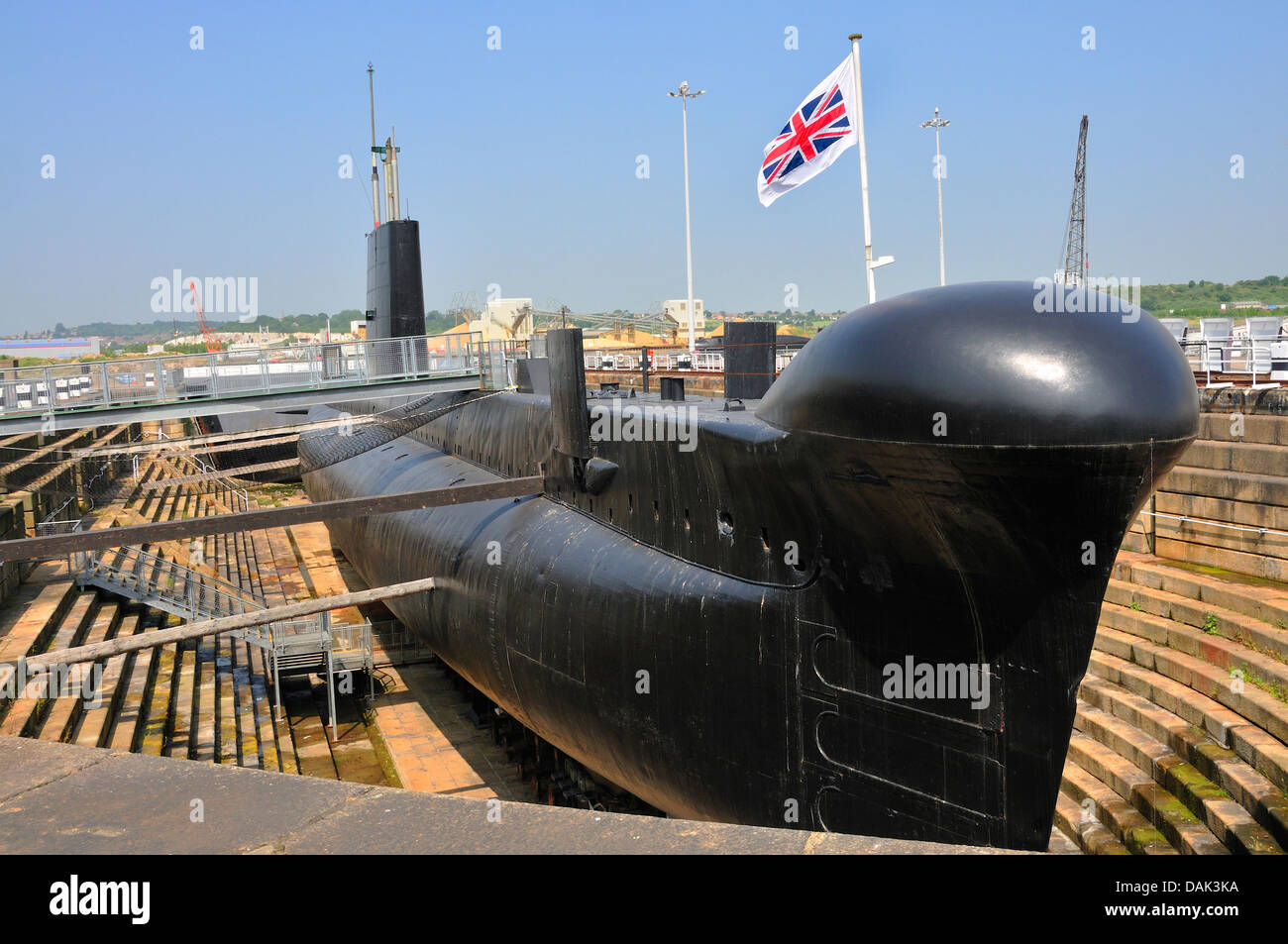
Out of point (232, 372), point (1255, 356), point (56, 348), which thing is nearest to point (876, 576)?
point (1255, 356)

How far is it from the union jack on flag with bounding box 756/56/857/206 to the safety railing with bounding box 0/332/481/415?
19.7ft

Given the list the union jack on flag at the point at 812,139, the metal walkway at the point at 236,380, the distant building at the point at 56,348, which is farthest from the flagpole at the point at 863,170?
the distant building at the point at 56,348

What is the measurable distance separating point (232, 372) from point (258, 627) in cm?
426

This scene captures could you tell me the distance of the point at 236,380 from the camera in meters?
15.5

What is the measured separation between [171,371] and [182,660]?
4.44 metres

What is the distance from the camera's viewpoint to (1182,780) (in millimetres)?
8508

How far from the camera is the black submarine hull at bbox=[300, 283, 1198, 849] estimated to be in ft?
17.4

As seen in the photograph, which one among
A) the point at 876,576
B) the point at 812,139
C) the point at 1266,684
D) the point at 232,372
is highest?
the point at 812,139

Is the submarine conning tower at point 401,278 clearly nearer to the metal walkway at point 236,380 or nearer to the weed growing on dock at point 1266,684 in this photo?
the metal walkway at point 236,380

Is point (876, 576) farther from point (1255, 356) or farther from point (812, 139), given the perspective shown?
point (1255, 356)

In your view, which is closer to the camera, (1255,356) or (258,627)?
(1255,356)
